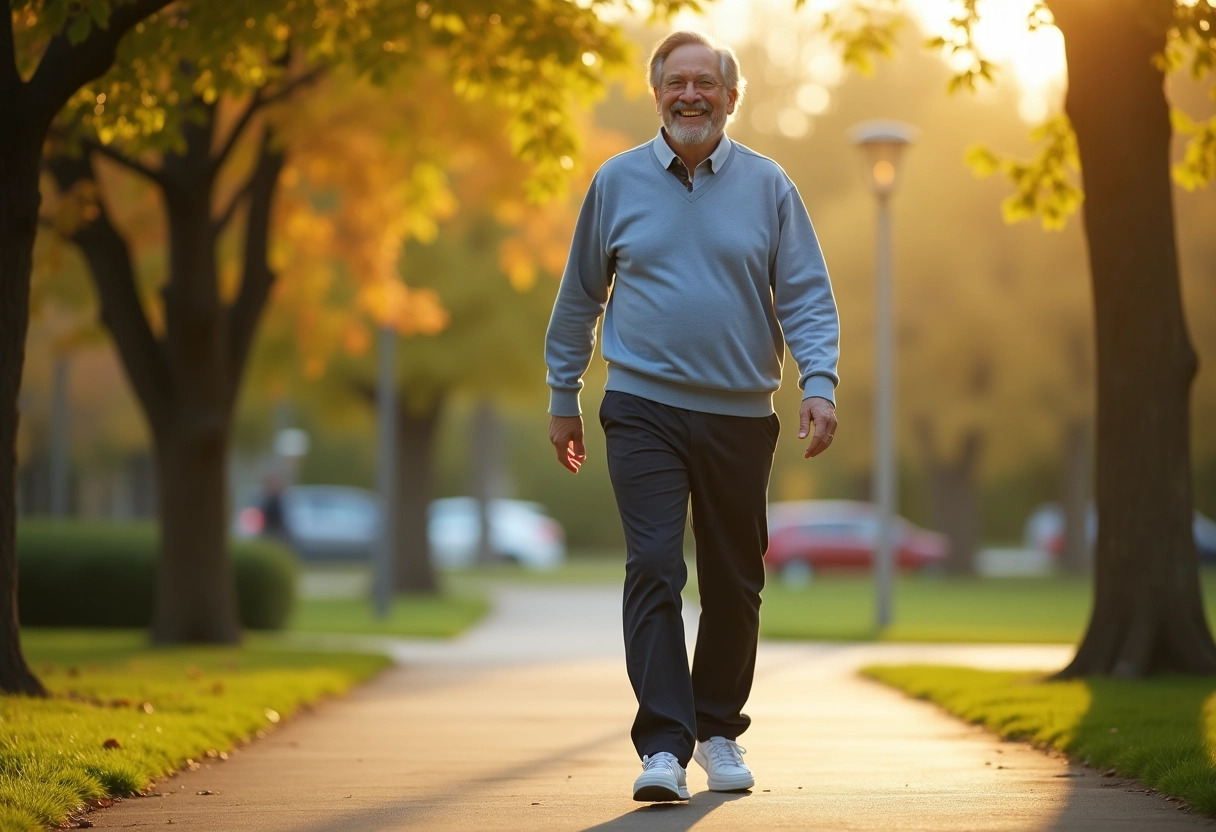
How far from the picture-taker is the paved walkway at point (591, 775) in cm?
484

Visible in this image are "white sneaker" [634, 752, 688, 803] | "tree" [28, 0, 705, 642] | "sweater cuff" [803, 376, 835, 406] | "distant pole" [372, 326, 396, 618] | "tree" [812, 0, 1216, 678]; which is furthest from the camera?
"distant pole" [372, 326, 396, 618]

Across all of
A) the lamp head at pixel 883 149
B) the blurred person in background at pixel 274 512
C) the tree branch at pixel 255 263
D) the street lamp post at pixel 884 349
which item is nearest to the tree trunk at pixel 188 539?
the tree branch at pixel 255 263

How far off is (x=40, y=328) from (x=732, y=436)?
2733 cm

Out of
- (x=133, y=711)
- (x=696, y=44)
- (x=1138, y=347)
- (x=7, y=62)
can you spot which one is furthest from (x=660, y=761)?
(x=1138, y=347)

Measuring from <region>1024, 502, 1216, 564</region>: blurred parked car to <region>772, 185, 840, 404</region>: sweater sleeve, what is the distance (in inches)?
1458

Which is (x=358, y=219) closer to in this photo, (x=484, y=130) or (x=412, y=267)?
(x=484, y=130)

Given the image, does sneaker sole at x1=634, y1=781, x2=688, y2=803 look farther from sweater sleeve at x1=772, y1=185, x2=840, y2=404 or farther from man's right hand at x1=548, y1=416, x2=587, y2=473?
sweater sleeve at x1=772, y1=185, x2=840, y2=404

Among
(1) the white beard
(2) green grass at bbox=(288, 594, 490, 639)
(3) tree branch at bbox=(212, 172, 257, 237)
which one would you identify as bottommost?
(2) green grass at bbox=(288, 594, 490, 639)

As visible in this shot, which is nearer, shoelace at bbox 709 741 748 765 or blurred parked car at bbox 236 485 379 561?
shoelace at bbox 709 741 748 765

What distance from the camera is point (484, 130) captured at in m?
15.5

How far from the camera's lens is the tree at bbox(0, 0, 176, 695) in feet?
24.5

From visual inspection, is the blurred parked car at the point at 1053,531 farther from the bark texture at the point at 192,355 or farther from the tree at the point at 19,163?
the tree at the point at 19,163

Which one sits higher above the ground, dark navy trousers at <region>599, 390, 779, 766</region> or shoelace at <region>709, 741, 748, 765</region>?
dark navy trousers at <region>599, 390, 779, 766</region>

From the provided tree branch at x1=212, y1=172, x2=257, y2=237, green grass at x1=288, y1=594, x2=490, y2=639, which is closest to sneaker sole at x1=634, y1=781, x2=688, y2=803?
tree branch at x1=212, y1=172, x2=257, y2=237
